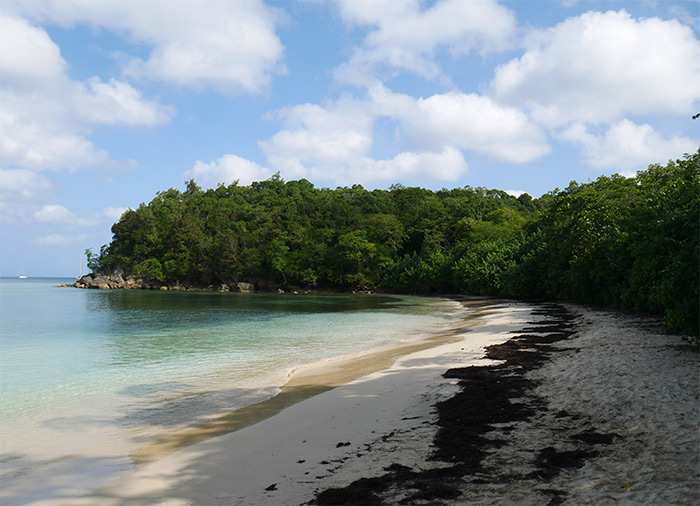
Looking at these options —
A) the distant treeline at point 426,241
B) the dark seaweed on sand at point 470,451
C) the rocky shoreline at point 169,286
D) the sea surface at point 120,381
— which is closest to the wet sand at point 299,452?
the dark seaweed on sand at point 470,451

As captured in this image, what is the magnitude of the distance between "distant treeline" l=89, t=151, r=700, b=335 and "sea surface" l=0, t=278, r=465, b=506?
27.6 ft

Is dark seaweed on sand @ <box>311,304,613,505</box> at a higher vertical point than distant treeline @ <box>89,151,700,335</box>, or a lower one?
lower

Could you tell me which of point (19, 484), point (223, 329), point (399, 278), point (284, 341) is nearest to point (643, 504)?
point (19, 484)

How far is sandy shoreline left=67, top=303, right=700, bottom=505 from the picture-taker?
3670 mm

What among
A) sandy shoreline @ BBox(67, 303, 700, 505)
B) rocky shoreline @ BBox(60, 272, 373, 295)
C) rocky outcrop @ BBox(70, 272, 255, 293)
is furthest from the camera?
rocky outcrop @ BBox(70, 272, 255, 293)

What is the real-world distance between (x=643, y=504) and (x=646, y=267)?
9944 millimetres

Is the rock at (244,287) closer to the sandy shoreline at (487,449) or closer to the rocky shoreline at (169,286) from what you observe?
the rocky shoreline at (169,286)

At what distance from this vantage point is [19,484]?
4.98m

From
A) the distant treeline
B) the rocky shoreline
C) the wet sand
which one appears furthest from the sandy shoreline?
the rocky shoreline

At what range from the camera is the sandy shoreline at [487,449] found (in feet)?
12.0

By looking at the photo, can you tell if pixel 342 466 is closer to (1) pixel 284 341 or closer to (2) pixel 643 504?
(2) pixel 643 504

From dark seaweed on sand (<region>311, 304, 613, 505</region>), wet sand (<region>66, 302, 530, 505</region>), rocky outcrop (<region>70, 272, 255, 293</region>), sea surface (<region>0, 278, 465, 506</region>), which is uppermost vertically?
rocky outcrop (<region>70, 272, 255, 293</region>)

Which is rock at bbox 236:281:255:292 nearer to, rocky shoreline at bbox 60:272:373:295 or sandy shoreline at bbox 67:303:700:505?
rocky shoreline at bbox 60:272:373:295

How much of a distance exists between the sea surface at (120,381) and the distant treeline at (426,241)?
8.42 m
